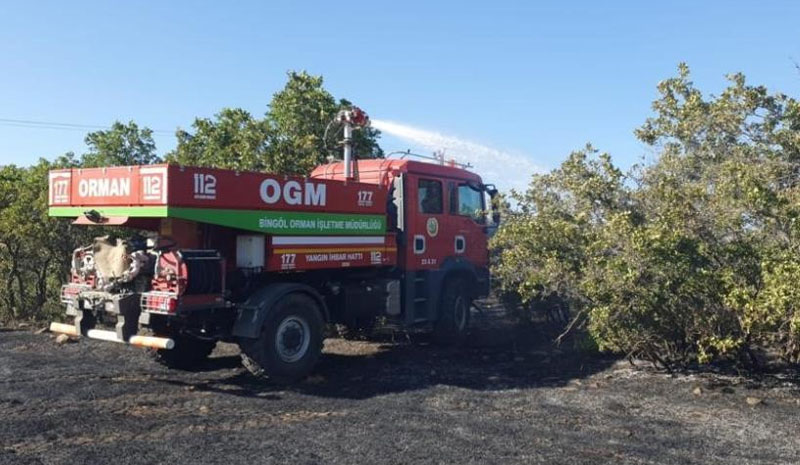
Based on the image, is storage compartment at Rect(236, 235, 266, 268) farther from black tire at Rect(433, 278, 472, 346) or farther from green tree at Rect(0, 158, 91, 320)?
green tree at Rect(0, 158, 91, 320)

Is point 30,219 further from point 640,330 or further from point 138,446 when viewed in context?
point 640,330

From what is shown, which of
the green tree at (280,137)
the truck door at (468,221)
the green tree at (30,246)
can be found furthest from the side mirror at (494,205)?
the green tree at (30,246)

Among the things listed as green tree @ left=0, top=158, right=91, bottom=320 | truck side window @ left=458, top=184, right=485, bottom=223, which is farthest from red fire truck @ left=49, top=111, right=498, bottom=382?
green tree @ left=0, top=158, right=91, bottom=320

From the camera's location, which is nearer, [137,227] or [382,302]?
[137,227]

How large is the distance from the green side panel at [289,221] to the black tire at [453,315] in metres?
1.96

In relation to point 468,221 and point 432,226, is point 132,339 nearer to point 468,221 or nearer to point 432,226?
point 432,226

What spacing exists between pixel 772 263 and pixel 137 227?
6.97 metres

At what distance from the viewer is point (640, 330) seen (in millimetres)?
8969

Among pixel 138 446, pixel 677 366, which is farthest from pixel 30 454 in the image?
pixel 677 366

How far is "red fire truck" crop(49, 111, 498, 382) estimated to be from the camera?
812cm

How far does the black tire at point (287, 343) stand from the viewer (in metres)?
8.56

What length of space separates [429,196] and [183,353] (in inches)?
169

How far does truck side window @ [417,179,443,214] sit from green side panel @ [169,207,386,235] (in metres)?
0.93

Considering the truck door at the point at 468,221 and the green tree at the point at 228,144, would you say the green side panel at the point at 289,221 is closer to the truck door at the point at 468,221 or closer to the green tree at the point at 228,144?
the truck door at the point at 468,221
